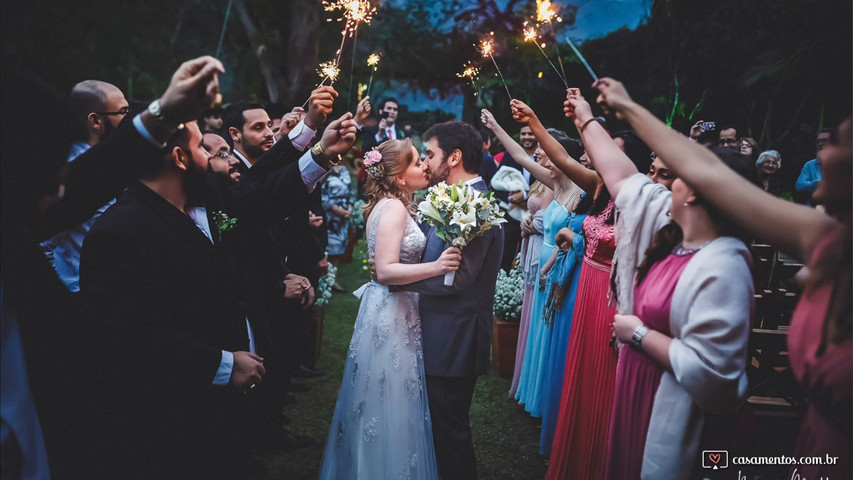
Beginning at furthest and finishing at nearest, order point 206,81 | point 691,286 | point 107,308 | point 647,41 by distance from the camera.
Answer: point 647,41
point 107,308
point 691,286
point 206,81

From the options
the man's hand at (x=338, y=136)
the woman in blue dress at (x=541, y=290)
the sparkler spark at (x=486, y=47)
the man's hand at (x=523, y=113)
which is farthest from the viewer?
the woman in blue dress at (x=541, y=290)

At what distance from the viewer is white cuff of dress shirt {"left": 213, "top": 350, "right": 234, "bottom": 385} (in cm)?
227

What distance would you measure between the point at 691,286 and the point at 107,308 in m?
2.31

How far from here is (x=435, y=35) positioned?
1819cm

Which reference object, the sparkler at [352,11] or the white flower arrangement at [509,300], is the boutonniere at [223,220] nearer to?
the sparkler at [352,11]

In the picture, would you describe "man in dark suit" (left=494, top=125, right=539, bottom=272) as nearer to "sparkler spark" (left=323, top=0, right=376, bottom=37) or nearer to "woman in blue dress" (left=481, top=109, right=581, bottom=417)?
"woman in blue dress" (left=481, top=109, right=581, bottom=417)

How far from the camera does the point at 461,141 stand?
406cm

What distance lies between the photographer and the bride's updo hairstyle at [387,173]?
3536 mm

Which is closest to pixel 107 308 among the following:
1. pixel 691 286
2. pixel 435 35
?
pixel 691 286

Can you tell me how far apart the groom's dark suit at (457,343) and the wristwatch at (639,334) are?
1.23 meters

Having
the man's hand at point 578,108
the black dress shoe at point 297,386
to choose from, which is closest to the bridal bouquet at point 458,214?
the man's hand at point 578,108

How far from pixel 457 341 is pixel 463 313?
182mm

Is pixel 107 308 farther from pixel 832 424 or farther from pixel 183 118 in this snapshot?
pixel 832 424

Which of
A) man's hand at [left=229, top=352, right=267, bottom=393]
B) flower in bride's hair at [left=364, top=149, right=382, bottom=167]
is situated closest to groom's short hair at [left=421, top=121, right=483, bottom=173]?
flower in bride's hair at [left=364, top=149, right=382, bottom=167]
